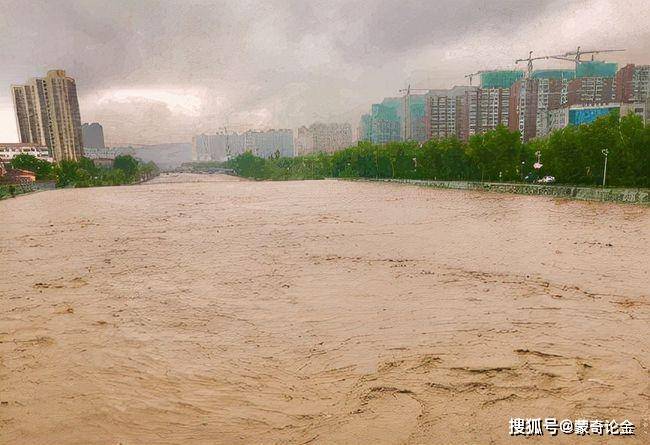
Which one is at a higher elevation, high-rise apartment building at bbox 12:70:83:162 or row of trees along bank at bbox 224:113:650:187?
high-rise apartment building at bbox 12:70:83:162

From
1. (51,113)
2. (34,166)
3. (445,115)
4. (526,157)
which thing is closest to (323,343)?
(526,157)

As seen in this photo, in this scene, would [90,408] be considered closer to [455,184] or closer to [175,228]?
[175,228]

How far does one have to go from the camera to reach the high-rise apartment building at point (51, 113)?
4884 inches

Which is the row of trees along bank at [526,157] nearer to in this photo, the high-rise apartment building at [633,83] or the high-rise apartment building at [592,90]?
the high-rise apartment building at [592,90]

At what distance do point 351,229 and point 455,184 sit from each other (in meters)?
34.2

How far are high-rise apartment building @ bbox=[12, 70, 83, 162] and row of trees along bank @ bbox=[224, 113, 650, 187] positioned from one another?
305 ft

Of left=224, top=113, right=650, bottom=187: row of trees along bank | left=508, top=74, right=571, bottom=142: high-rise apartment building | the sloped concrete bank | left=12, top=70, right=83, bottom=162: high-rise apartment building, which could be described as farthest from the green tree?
left=508, top=74, right=571, bottom=142: high-rise apartment building

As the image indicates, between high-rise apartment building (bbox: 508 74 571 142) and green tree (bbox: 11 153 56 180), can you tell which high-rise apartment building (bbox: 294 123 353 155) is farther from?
green tree (bbox: 11 153 56 180)

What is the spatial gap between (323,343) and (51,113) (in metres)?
146

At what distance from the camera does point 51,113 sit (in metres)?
124

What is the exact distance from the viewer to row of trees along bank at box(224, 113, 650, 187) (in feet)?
115

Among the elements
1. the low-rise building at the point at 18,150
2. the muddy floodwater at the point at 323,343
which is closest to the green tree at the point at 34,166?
the low-rise building at the point at 18,150

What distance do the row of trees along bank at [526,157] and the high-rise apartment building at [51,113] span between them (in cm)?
9287

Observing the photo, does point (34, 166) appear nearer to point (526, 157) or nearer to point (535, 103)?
point (526, 157)
